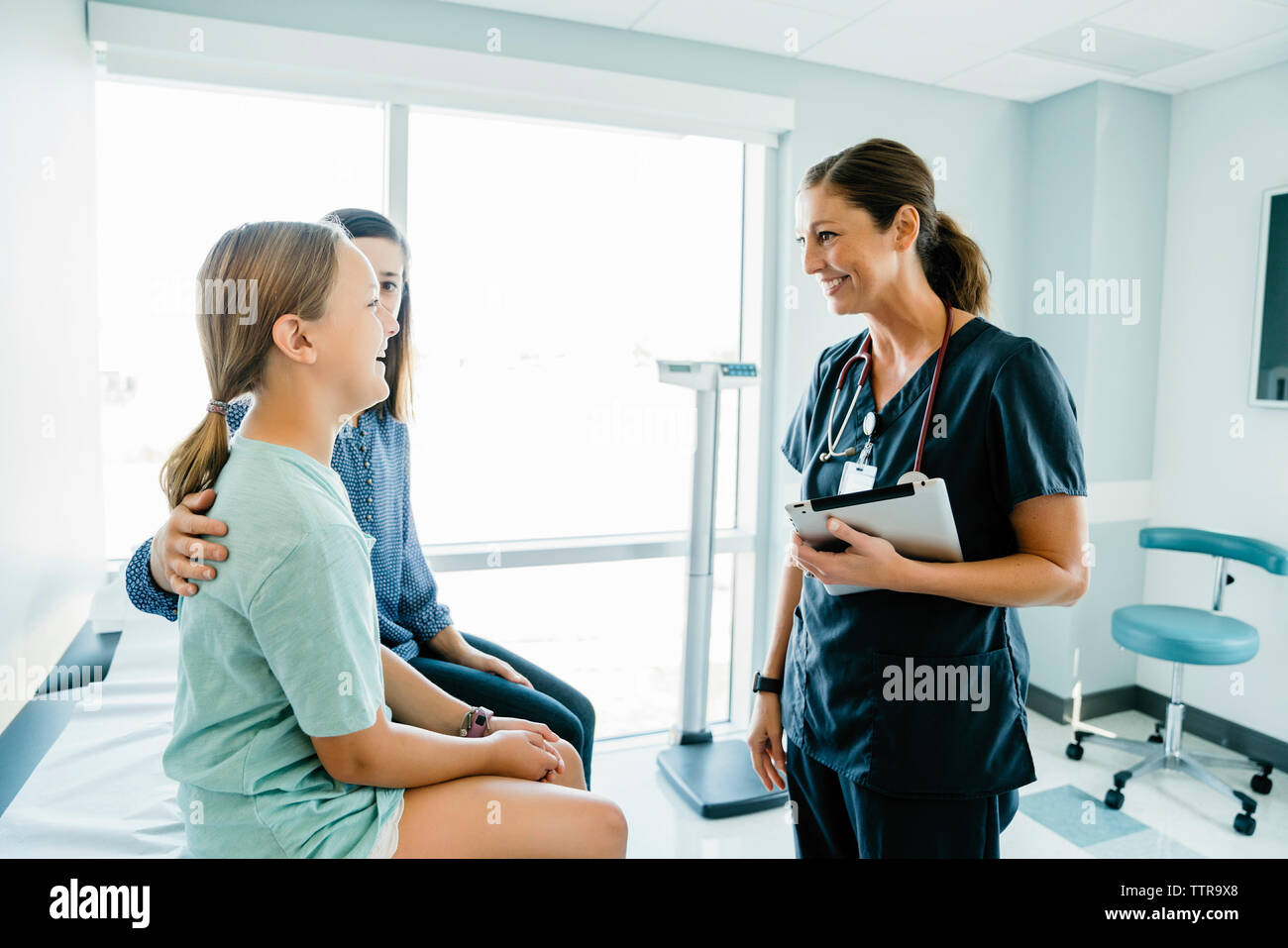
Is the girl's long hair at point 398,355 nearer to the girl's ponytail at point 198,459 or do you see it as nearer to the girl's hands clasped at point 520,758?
the girl's ponytail at point 198,459

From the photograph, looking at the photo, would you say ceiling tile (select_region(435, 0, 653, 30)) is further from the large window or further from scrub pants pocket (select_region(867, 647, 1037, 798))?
scrub pants pocket (select_region(867, 647, 1037, 798))

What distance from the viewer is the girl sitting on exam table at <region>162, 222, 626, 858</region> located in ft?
3.14

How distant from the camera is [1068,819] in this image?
2732 millimetres

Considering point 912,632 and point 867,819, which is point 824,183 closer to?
point 912,632

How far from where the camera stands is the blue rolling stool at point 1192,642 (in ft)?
9.07

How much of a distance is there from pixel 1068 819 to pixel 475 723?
223cm

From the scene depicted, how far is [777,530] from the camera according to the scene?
3.30m

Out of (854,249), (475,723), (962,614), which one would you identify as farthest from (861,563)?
(475,723)

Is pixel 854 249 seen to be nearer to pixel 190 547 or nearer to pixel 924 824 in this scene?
pixel 924 824

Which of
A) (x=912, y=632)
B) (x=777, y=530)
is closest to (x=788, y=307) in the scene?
(x=777, y=530)

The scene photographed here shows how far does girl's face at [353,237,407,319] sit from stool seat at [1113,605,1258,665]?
8.78ft

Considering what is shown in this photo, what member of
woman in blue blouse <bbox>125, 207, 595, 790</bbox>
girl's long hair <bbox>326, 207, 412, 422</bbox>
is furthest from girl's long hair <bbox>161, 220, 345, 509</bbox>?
girl's long hair <bbox>326, 207, 412, 422</bbox>

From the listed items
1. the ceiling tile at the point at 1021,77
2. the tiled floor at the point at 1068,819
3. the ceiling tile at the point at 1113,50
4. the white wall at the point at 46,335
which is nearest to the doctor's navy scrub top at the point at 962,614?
the tiled floor at the point at 1068,819

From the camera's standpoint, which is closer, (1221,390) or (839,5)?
(839,5)
